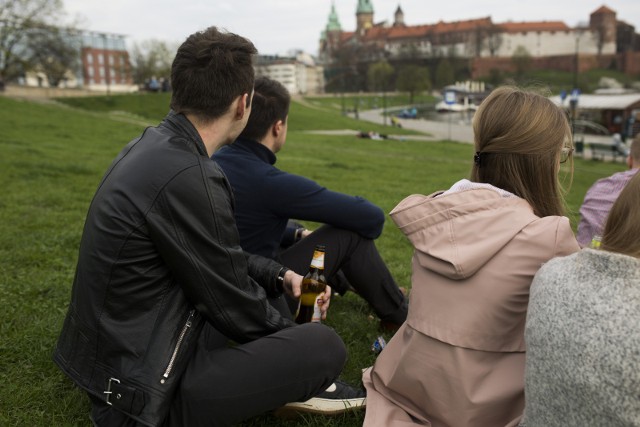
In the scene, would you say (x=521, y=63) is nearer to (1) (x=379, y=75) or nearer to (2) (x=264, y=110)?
(1) (x=379, y=75)

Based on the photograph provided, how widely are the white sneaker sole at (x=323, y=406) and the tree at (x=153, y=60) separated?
61036mm

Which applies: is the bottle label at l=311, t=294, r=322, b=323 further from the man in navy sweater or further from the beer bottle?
the man in navy sweater

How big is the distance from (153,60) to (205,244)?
212ft

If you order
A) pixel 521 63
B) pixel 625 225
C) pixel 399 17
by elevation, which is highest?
pixel 399 17

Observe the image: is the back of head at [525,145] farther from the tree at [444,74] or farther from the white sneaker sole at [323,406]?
the tree at [444,74]

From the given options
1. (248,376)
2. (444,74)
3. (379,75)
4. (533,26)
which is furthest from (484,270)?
(533,26)

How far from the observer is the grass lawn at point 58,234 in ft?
9.07

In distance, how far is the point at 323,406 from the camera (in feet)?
8.48

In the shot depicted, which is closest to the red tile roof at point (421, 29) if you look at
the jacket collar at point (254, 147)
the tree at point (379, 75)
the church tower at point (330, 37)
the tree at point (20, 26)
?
the church tower at point (330, 37)

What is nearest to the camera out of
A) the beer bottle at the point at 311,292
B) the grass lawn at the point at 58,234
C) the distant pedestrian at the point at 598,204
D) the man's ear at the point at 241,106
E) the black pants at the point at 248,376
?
the black pants at the point at 248,376

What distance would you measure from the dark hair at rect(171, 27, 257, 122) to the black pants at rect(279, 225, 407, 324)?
47.2 inches

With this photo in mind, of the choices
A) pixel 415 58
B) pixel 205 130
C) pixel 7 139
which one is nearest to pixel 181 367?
pixel 205 130

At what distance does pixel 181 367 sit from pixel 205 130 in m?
0.91

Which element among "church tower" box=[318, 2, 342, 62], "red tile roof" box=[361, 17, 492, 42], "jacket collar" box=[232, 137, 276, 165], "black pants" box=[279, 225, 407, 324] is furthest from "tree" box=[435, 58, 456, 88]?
"jacket collar" box=[232, 137, 276, 165]
